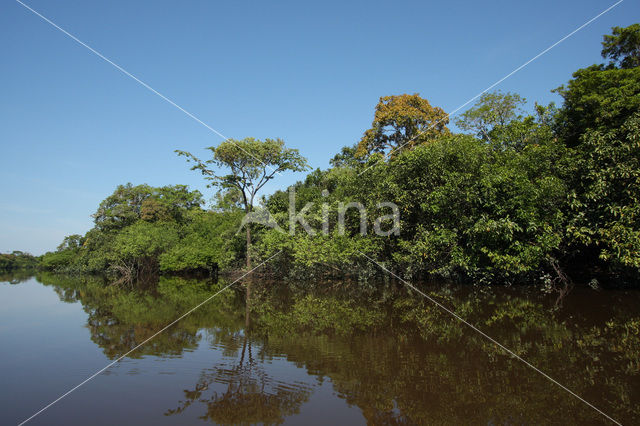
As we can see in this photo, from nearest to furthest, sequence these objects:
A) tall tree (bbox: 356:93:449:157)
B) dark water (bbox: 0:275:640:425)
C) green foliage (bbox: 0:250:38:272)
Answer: dark water (bbox: 0:275:640:425), tall tree (bbox: 356:93:449:157), green foliage (bbox: 0:250:38:272)

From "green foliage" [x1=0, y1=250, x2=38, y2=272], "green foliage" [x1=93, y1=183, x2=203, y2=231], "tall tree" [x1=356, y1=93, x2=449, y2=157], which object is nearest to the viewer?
"tall tree" [x1=356, y1=93, x2=449, y2=157]

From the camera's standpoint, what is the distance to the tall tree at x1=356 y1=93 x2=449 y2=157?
22.7 m

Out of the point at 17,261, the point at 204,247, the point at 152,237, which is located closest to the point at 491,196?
the point at 204,247

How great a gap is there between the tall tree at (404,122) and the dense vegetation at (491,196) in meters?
0.09

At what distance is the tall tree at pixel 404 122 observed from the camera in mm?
22672

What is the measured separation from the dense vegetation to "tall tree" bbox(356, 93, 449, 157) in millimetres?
90

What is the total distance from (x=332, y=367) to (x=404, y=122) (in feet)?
67.6

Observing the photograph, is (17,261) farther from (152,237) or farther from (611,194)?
(611,194)

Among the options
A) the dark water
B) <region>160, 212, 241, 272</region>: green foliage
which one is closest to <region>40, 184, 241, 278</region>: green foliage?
<region>160, 212, 241, 272</region>: green foliage

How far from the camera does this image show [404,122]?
76.5 ft

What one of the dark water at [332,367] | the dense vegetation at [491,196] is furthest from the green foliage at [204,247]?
the dark water at [332,367]

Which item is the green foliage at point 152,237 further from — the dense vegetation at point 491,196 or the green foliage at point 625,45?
the green foliage at point 625,45

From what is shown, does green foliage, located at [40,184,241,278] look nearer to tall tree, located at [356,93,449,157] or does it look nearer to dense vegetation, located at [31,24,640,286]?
dense vegetation, located at [31,24,640,286]

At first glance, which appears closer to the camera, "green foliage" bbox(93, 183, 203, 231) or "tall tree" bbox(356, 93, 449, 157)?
"tall tree" bbox(356, 93, 449, 157)
